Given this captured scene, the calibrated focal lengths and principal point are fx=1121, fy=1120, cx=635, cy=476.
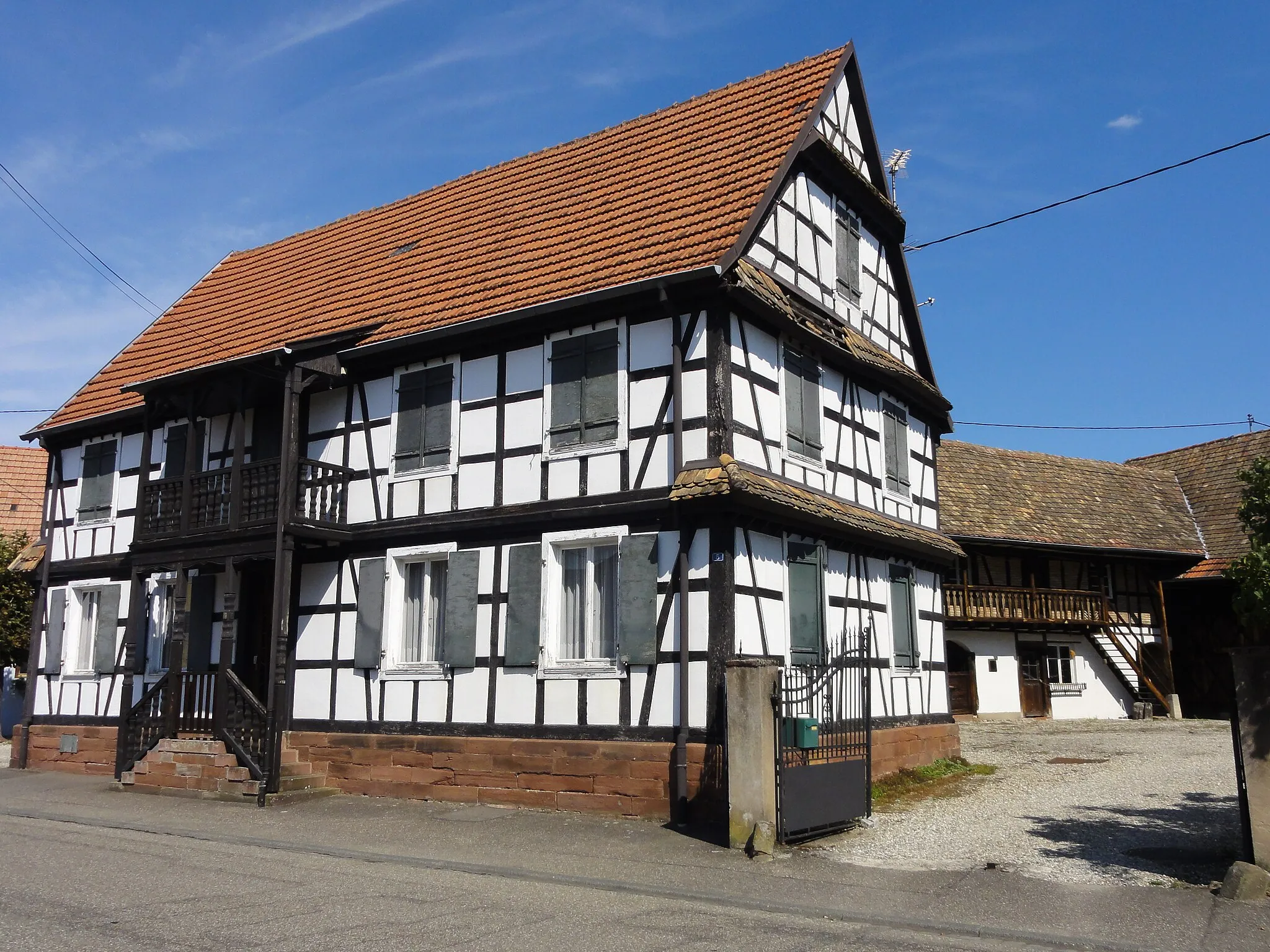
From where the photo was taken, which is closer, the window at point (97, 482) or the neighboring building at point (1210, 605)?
the window at point (97, 482)

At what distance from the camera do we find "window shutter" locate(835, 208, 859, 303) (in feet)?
57.0

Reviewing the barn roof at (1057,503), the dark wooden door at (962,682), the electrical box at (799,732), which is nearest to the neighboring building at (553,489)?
the electrical box at (799,732)

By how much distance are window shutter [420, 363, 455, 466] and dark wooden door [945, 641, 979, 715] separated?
56.3 feet

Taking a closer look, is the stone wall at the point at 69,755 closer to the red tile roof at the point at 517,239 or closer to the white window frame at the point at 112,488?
the white window frame at the point at 112,488

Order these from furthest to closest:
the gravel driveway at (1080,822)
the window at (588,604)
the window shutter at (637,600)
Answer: the window at (588,604) < the window shutter at (637,600) < the gravel driveway at (1080,822)

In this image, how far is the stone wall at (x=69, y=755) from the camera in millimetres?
18938

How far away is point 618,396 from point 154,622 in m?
9.65

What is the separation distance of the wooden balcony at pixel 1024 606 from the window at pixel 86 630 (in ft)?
61.4

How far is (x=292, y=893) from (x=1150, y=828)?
8507mm

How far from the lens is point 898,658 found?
1712cm

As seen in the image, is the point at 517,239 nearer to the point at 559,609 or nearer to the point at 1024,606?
the point at 559,609

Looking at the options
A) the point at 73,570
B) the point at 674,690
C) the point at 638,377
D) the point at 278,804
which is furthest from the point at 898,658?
the point at 73,570

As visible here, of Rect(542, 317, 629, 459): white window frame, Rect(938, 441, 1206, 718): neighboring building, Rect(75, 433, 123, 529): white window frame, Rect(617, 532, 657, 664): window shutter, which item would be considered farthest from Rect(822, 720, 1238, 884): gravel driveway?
Rect(75, 433, 123, 529): white window frame

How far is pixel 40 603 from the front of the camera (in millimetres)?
20812
